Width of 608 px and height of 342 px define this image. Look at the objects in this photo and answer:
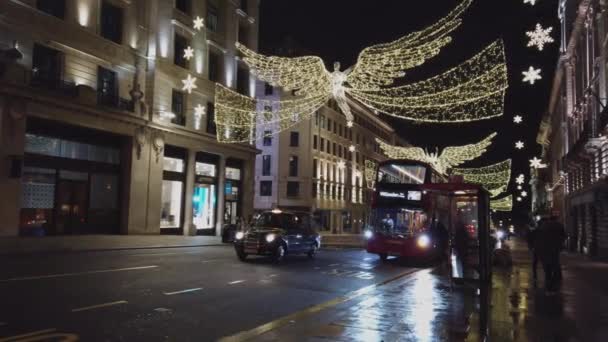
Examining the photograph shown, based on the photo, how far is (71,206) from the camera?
2770 cm

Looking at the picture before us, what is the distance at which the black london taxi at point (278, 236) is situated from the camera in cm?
1917

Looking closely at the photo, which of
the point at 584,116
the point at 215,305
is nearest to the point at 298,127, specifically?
the point at 584,116

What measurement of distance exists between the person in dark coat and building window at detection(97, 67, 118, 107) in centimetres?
2355

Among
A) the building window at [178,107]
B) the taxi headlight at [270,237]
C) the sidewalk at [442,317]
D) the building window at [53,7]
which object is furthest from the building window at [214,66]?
the sidewalk at [442,317]

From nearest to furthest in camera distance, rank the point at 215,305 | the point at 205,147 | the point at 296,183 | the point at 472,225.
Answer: the point at 215,305
the point at 472,225
the point at 205,147
the point at 296,183

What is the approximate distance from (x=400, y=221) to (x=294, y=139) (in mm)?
42291

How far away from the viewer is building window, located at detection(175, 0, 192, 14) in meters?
35.3

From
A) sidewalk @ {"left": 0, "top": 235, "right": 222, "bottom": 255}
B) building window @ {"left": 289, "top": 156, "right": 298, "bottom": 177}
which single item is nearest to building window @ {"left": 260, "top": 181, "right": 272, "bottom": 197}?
building window @ {"left": 289, "top": 156, "right": 298, "bottom": 177}

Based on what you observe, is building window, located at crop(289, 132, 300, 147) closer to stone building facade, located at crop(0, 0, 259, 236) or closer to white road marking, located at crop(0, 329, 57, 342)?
A: stone building facade, located at crop(0, 0, 259, 236)

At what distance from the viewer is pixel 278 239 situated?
19.4 m

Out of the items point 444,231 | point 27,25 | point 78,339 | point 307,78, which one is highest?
point 27,25

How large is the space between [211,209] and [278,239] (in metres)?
20.3

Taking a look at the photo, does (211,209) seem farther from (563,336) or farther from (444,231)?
(563,336)

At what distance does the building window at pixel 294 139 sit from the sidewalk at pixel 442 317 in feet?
163
